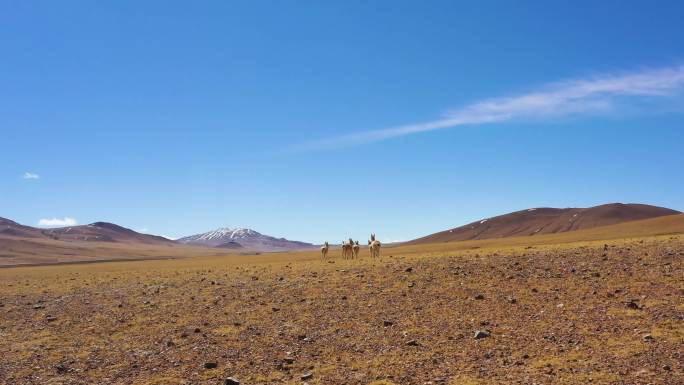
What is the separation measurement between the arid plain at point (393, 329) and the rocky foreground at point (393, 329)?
61 mm

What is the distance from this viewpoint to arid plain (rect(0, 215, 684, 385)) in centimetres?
1228

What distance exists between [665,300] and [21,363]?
718 inches

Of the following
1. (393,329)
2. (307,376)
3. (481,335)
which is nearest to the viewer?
(307,376)

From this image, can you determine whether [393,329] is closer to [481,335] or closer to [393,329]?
[393,329]

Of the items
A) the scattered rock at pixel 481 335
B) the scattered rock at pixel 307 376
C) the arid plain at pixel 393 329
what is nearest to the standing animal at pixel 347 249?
the arid plain at pixel 393 329

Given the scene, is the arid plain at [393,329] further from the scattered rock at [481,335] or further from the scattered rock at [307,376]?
the scattered rock at [481,335]

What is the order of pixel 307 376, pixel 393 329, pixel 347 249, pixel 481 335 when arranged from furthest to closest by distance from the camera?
pixel 347 249 → pixel 393 329 → pixel 481 335 → pixel 307 376

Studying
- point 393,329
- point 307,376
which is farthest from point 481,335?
point 307,376

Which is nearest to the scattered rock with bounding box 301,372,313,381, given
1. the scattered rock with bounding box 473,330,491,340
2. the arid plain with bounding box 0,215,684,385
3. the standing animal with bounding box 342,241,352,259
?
the arid plain with bounding box 0,215,684,385

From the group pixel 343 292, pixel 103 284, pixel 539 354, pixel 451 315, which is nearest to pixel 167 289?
pixel 103 284

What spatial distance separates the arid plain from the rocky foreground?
0.20 ft

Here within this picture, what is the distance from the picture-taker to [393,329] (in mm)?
16109

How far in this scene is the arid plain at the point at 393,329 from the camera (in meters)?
12.3

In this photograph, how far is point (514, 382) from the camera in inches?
428
